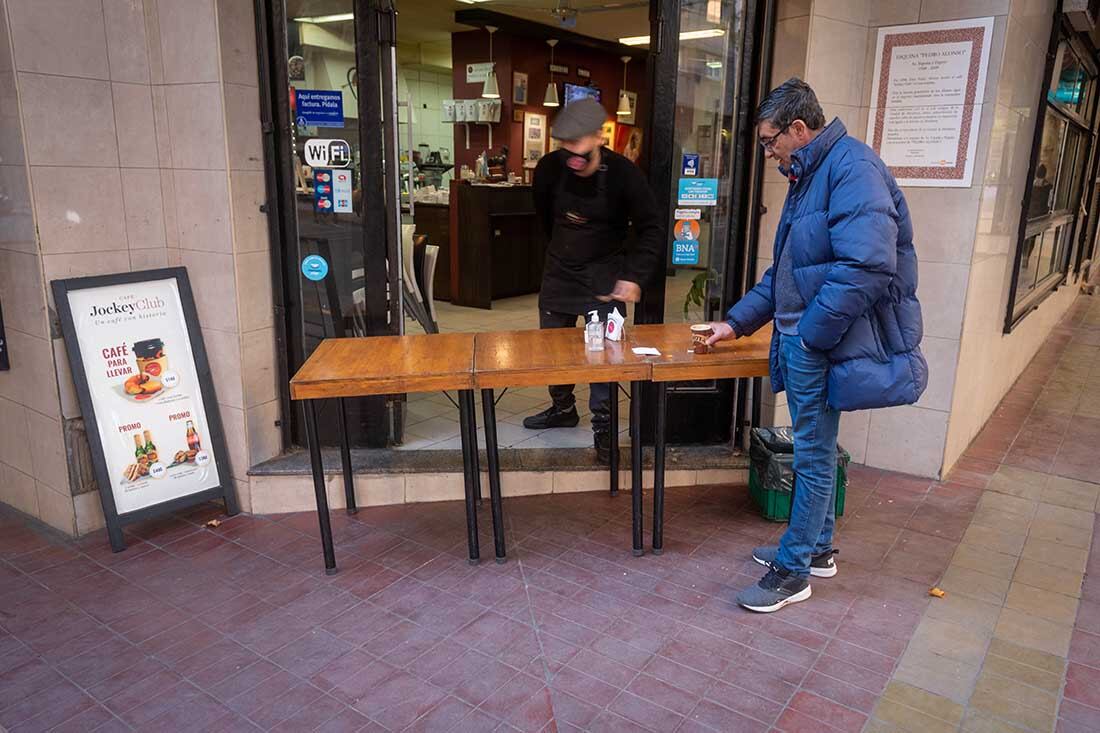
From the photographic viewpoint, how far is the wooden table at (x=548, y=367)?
2.88 meters

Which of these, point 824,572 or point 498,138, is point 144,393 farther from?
point 498,138

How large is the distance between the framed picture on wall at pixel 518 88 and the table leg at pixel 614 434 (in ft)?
25.8

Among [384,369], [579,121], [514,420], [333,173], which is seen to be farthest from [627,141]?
[384,369]

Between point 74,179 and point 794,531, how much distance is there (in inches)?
122

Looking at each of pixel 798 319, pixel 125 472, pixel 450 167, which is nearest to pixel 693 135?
pixel 798 319

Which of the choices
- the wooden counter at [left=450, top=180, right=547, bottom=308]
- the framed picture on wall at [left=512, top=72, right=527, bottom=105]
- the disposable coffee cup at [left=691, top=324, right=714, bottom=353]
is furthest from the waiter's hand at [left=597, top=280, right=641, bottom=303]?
the framed picture on wall at [left=512, top=72, right=527, bottom=105]

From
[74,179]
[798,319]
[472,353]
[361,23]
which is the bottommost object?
[472,353]

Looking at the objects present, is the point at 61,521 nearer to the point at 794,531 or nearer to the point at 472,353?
the point at 472,353

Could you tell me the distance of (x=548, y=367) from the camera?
2.89 metres

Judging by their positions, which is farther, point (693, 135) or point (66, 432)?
Answer: point (693, 135)

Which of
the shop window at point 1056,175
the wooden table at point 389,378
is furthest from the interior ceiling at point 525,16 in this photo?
the wooden table at point 389,378

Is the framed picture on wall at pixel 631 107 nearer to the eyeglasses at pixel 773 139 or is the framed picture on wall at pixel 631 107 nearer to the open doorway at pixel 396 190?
the open doorway at pixel 396 190

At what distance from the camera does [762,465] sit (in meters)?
3.61

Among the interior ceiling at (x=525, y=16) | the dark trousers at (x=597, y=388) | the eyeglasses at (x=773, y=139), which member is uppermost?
the interior ceiling at (x=525, y=16)
